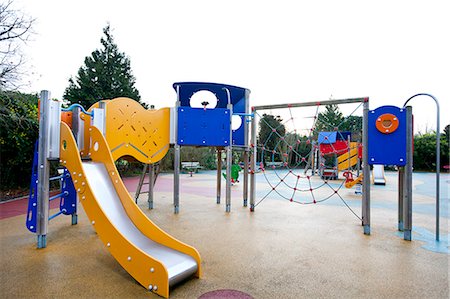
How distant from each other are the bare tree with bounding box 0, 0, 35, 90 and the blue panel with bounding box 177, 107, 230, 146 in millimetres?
5713

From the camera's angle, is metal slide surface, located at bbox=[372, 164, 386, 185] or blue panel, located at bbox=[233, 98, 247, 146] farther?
metal slide surface, located at bbox=[372, 164, 386, 185]

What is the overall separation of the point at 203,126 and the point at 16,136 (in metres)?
5.98

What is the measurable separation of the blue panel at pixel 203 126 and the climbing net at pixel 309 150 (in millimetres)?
905

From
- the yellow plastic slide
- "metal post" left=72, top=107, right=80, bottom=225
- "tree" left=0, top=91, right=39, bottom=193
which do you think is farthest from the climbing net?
"tree" left=0, top=91, right=39, bottom=193

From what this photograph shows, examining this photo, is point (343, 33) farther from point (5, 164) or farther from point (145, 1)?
point (5, 164)

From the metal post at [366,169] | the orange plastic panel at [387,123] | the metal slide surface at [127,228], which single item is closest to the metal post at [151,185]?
the metal slide surface at [127,228]

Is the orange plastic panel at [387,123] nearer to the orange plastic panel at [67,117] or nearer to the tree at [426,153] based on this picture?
the orange plastic panel at [67,117]

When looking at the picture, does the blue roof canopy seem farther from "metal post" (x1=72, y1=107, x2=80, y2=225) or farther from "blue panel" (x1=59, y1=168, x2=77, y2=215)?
"blue panel" (x1=59, y1=168, x2=77, y2=215)

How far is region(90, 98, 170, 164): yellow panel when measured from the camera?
17.3ft

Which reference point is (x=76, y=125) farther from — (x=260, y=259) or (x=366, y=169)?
(x=366, y=169)

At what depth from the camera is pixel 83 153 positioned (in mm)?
4156

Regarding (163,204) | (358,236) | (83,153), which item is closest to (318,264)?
(358,236)

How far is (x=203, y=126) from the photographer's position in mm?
6066

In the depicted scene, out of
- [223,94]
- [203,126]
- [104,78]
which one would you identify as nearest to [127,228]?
[203,126]
